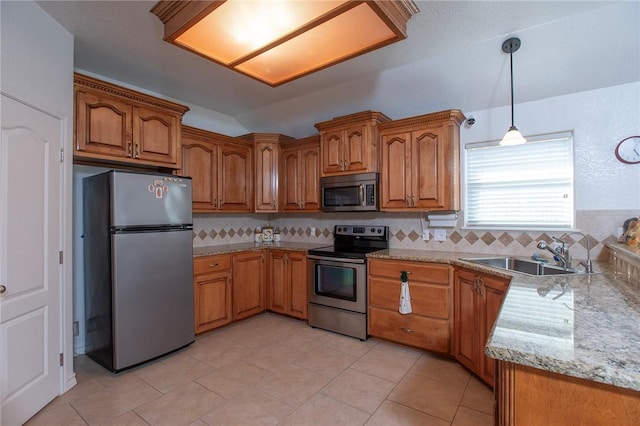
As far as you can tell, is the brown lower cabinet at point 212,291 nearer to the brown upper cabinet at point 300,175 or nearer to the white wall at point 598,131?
the brown upper cabinet at point 300,175

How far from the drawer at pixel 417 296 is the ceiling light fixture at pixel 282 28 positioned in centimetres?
198

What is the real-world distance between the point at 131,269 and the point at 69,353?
69cm

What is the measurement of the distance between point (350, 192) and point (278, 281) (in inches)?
55.6

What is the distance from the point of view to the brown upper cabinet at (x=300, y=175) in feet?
12.2

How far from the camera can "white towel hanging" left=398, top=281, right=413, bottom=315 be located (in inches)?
109

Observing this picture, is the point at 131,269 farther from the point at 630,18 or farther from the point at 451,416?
the point at 630,18

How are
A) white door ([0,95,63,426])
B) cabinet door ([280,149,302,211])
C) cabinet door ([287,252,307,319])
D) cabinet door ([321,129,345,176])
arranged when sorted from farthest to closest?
cabinet door ([280,149,302,211])
cabinet door ([287,252,307,319])
cabinet door ([321,129,345,176])
white door ([0,95,63,426])

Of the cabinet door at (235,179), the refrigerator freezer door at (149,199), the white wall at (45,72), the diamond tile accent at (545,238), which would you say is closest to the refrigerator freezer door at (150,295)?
the refrigerator freezer door at (149,199)

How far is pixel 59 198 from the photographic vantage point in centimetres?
212

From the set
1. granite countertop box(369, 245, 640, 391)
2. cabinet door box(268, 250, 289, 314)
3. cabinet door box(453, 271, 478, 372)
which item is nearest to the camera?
granite countertop box(369, 245, 640, 391)

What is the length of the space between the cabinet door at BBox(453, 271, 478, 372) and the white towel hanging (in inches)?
15.1

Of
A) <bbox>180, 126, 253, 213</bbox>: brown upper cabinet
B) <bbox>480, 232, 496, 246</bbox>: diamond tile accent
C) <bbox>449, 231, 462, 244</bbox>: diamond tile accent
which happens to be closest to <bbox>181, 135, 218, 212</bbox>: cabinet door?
<bbox>180, 126, 253, 213</bbox>: brown upper cabinet

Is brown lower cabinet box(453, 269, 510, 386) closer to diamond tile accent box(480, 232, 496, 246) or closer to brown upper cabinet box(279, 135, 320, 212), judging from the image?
diamond tile accent box(480, 232, 496, 246)

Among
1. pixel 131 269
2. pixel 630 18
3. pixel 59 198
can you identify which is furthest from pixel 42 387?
pixel 630 18
